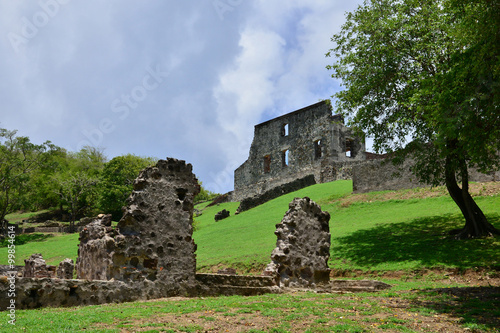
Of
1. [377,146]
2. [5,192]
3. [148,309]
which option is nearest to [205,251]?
[377,146]

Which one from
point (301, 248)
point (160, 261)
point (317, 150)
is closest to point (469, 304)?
point (301, 248)

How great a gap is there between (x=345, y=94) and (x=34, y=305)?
1706 cm

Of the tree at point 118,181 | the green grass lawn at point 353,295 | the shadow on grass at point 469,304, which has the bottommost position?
the shadow on grass at point 469,304

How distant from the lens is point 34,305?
307 inches

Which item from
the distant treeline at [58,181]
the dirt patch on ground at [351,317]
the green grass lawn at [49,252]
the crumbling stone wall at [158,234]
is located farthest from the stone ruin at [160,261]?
the distant treeline at [58,181]

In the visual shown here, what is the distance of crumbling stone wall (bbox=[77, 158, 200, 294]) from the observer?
9.53m

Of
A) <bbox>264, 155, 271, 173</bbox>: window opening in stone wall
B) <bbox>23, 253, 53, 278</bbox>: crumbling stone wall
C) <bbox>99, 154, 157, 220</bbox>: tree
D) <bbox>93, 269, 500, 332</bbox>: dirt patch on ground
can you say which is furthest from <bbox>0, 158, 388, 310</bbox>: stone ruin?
<bbox>264, 155, 271, 173</bbox>: window opening in stone wall

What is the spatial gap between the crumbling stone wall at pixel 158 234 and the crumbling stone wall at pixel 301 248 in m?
2.72

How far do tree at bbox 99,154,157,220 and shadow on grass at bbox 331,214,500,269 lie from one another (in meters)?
31.6

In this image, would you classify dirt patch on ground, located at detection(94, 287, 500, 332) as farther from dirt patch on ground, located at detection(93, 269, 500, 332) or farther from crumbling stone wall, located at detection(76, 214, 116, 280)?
crumbling stone wall, located at detection(76, 214, 116, 280)

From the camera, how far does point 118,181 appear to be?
51.7m

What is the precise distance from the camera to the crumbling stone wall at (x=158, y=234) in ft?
31.3

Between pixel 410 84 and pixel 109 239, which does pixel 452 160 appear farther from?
pixel 109 239

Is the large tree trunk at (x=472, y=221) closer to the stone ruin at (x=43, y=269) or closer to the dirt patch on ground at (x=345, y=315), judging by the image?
the dirt patch on ground at (x=345, y=315)
